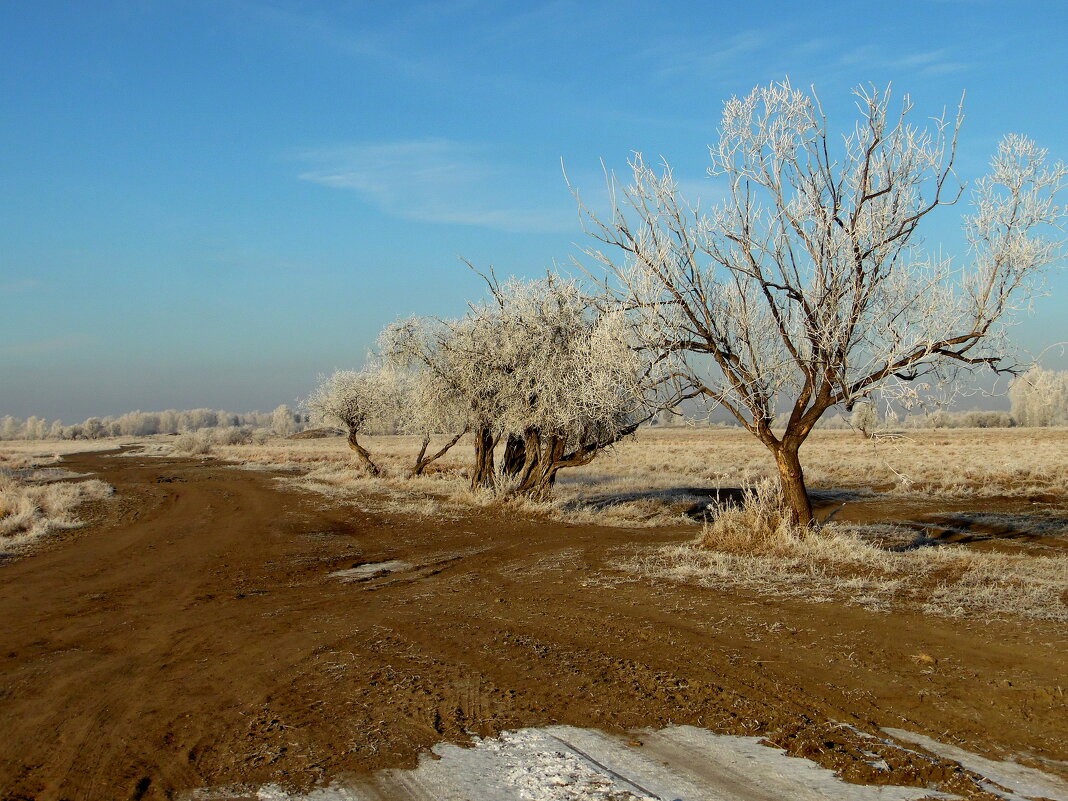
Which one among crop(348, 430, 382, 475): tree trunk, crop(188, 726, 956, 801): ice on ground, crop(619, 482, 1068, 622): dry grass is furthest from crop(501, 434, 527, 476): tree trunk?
crop(188, 726, 956, 801): ice on ground

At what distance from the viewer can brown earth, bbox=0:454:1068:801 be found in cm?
461

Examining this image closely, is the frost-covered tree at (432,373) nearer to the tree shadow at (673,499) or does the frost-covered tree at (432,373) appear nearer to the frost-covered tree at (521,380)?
the frost-covered tree at (521,380)

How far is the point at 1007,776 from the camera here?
13.4 feet

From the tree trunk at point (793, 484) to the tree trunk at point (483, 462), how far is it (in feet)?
36.0

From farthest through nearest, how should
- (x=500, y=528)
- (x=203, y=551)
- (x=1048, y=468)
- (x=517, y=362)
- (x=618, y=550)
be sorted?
(x=1048, y=468) < (x=517, y=362) < (x=500, y=528) < (x=203, y=551) < (x=618, y=550)

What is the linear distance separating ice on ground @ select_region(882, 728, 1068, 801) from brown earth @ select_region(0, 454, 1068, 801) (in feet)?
0.38

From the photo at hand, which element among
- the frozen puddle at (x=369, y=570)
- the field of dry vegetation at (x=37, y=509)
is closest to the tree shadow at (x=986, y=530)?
the frozen puddle at (x=369, y=570)

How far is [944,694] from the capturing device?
5.28m

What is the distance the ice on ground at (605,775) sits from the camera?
3.96 meters

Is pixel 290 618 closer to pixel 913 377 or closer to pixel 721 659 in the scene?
pixel 721 659

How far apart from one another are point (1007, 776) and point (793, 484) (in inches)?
291

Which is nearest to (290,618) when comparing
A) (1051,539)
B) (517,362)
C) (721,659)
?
(721,659)

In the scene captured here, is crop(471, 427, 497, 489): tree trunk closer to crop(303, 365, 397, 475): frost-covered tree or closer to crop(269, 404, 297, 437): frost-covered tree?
crop(303, 365, 397, 475): frost-covered tree

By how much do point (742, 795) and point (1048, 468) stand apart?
33.9 m
